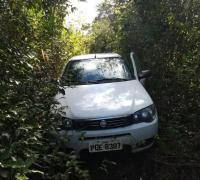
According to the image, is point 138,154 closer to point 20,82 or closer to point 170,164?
point 170,164

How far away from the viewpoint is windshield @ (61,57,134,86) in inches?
277

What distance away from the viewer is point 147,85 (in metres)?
8.84

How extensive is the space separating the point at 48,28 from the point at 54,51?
4638mm

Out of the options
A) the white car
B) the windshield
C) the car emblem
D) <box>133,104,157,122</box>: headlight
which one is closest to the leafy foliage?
the white car

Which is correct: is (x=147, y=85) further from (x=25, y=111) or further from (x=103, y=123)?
(x=25, y=111)

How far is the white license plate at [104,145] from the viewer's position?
5438 mm

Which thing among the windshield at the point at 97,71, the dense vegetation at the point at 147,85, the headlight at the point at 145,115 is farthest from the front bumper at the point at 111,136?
the windshield at the point at 97,71

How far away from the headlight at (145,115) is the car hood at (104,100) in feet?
0.17

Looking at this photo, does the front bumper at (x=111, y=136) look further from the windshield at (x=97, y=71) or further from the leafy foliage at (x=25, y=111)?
the windshield at (x=97, y=71)

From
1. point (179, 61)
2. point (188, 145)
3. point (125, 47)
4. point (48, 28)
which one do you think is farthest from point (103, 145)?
point (125, 47)

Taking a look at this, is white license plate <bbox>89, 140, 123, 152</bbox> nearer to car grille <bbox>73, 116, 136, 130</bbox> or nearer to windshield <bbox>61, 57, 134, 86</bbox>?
car grille <bbox>73, 116, 136, 130</bbox>

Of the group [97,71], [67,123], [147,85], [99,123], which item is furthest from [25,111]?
[147,85]

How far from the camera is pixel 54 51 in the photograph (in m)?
12.3

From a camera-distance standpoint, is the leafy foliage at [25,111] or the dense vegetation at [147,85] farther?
the dense vegetation at [147,85]
